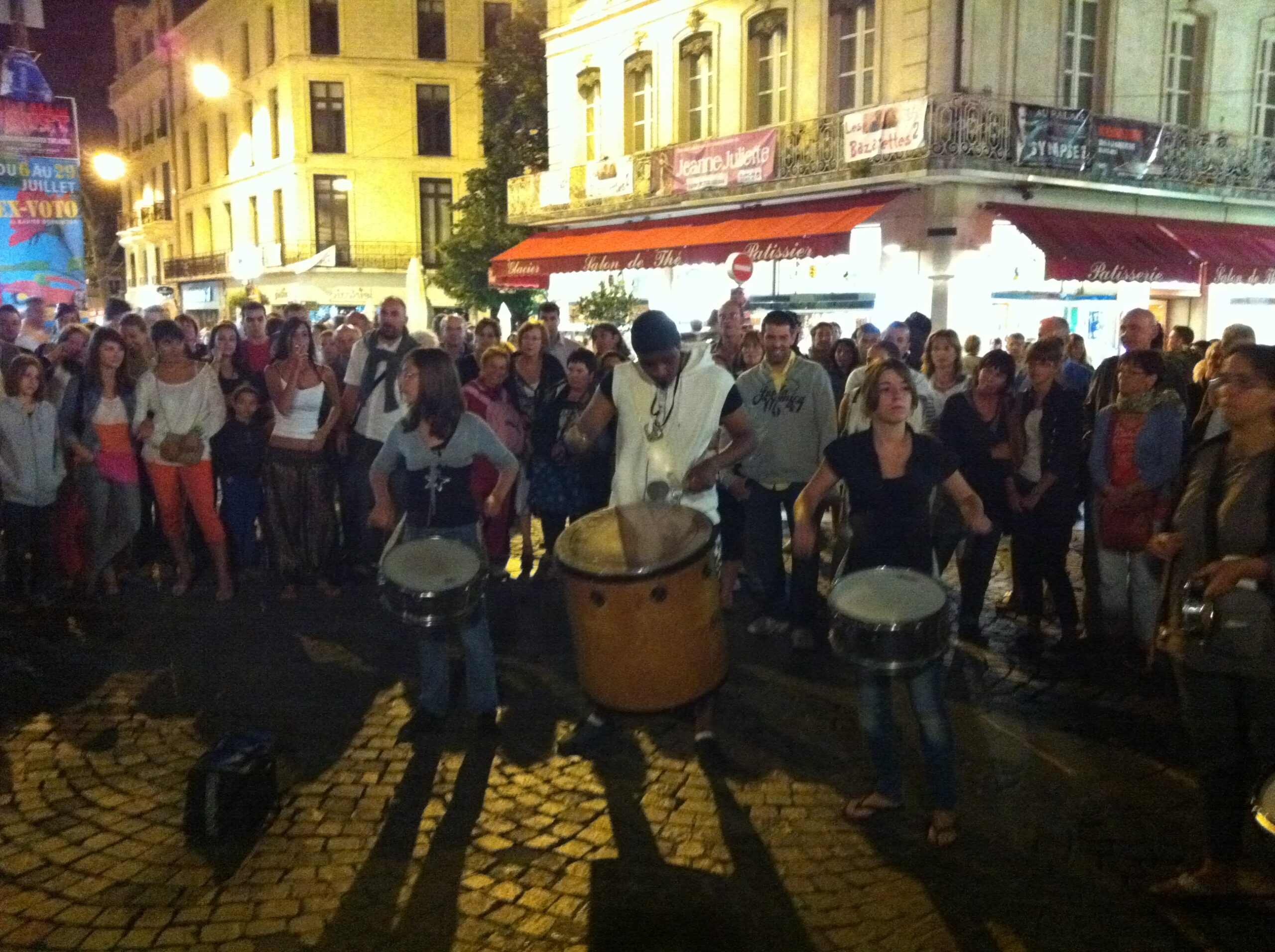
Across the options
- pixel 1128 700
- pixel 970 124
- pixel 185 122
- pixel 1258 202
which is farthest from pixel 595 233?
pixel 185 122

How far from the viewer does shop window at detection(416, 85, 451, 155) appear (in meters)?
36.8

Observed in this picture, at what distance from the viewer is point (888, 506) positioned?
4.49m

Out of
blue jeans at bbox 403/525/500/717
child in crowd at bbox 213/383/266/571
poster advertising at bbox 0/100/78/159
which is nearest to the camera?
blue jeans at bbox 403/525/500/717

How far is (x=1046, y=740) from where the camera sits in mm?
5211

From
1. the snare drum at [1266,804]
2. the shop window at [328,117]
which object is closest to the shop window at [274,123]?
the shop window at [328,117]

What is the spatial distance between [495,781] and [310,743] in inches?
39.9

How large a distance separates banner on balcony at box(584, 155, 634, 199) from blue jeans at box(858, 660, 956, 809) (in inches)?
685

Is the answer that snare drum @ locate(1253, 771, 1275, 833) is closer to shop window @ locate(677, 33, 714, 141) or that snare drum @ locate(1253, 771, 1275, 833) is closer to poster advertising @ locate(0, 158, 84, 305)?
shop window @ locate(677, 33, 714, 141)

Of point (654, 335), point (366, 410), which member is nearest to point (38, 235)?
point (366, 410)

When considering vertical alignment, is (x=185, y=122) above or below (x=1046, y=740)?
above

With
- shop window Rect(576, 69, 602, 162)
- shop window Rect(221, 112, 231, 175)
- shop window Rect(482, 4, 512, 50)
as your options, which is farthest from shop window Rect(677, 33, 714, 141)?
shop window Rect(221, 112, 231, 175)

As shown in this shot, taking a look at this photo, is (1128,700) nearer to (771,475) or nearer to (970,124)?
(771,475)

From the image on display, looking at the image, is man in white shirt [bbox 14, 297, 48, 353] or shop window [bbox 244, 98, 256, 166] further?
shop window [bbox 244, 98, 256, 166]

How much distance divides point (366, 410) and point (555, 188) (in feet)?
51.2
